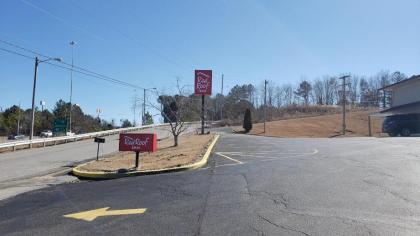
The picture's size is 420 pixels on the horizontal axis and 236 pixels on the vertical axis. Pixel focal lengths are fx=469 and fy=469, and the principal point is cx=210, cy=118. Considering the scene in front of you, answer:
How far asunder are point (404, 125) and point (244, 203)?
33.8 metres

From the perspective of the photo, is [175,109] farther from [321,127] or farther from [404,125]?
[321,127]

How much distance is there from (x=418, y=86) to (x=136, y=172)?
135 ft

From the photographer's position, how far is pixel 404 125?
39000 millimetres

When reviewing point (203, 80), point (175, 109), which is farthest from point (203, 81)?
point (175, 109)

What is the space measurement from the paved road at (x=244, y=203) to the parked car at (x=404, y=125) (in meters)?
26.4

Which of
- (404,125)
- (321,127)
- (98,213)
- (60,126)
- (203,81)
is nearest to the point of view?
(98,213)

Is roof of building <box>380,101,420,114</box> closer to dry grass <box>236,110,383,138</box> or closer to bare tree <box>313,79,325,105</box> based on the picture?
dry grass <box>236,110,383,138</box>

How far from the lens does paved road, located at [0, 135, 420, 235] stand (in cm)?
738

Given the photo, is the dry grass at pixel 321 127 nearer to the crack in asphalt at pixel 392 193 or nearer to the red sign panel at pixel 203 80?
the red sign panel at pixel 203 80

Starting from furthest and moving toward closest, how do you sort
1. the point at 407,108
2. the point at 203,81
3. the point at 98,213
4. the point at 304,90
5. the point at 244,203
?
the point at 304,90 → the point at 203,81 → the point at 407,108 → the point at 244,203 → the point at 98,213

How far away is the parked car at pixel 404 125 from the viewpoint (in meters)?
38.6

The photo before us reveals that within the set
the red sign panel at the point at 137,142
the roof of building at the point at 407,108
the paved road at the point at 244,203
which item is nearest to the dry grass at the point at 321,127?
the roof of building at the point at 407,108

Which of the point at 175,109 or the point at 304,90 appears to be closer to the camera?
the point at 175,109

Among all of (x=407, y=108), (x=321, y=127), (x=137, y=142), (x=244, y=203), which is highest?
(x=407, y=108)
